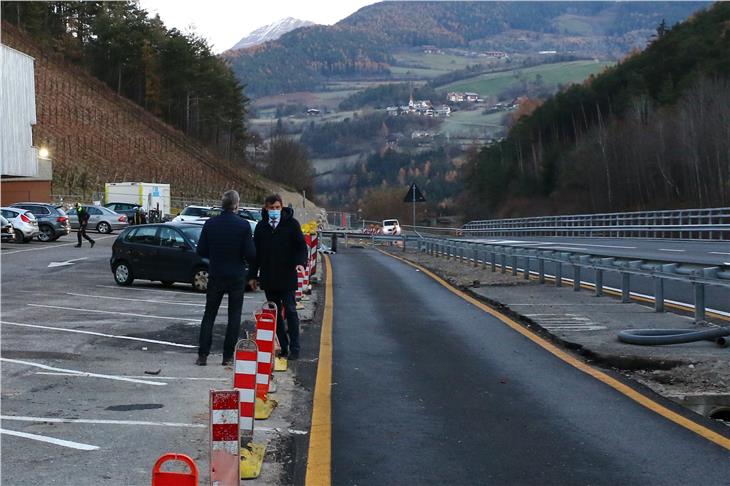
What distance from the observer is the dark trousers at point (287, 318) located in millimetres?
12188

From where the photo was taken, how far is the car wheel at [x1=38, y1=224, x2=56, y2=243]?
4359 cm

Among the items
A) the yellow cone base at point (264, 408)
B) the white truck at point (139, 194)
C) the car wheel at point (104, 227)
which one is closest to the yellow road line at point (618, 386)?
the yellow cone base at point (264, 408)

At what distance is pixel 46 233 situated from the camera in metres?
43.7

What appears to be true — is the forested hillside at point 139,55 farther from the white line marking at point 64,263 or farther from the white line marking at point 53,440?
the white line marking at point 53,440

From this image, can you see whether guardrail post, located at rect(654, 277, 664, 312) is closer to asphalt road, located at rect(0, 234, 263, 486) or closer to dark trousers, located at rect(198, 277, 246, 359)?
asphalt road, located at rect(0, 234, 263, 486)

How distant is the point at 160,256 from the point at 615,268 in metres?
10.5

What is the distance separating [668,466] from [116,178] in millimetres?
85159

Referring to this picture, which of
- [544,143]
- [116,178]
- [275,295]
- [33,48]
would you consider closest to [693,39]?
[544,143]

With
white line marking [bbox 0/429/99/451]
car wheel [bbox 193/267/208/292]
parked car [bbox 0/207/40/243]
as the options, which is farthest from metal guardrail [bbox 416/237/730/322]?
parked car [bbox 0/207/40/243]

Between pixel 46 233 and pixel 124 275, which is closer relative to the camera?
pixel 124 275

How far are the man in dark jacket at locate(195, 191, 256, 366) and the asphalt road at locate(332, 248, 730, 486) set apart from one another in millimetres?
1467

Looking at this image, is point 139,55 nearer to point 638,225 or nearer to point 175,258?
point 638,225

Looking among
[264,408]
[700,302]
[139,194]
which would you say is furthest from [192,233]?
[139,194]

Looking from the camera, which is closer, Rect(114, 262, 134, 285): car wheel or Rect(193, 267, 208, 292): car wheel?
Rect(193, 267, 208, 292): car wheel
